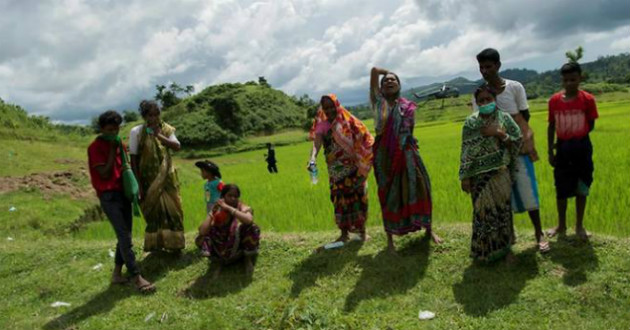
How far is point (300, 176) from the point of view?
11.0m

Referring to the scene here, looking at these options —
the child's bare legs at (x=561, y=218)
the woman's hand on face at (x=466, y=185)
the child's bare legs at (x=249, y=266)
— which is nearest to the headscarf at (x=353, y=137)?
the woman's hand on face at (x=466, y=185)

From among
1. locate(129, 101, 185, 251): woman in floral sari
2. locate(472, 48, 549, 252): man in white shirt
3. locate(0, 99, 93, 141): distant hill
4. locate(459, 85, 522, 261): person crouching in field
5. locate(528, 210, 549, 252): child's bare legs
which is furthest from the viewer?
locate(0, 99, 93, 141): distant hill

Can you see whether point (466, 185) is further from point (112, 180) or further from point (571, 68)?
point (112, 180)

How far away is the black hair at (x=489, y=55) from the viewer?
3.78 metres

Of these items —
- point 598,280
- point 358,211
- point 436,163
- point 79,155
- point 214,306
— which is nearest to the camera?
point 598,280

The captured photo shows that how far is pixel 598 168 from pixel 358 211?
4.50m

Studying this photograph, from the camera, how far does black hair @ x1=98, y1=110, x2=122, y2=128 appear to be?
429cm

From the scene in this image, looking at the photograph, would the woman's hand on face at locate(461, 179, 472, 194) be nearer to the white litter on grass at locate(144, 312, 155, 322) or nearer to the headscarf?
the headscarf

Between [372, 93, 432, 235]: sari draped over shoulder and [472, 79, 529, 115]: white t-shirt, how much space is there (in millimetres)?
684

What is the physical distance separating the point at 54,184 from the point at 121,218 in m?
7.06

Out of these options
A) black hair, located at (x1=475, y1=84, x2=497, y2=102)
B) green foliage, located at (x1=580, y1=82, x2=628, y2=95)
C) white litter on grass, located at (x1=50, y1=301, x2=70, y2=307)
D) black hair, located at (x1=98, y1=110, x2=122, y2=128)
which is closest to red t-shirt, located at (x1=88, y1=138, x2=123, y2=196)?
black hair, located at (x1=98, y1=110, x2=122, y2=128)

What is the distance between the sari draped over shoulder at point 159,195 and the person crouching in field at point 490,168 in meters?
3.05

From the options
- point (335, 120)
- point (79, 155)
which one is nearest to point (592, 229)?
point (335, 120)

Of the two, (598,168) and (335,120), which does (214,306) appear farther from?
(598,168)
